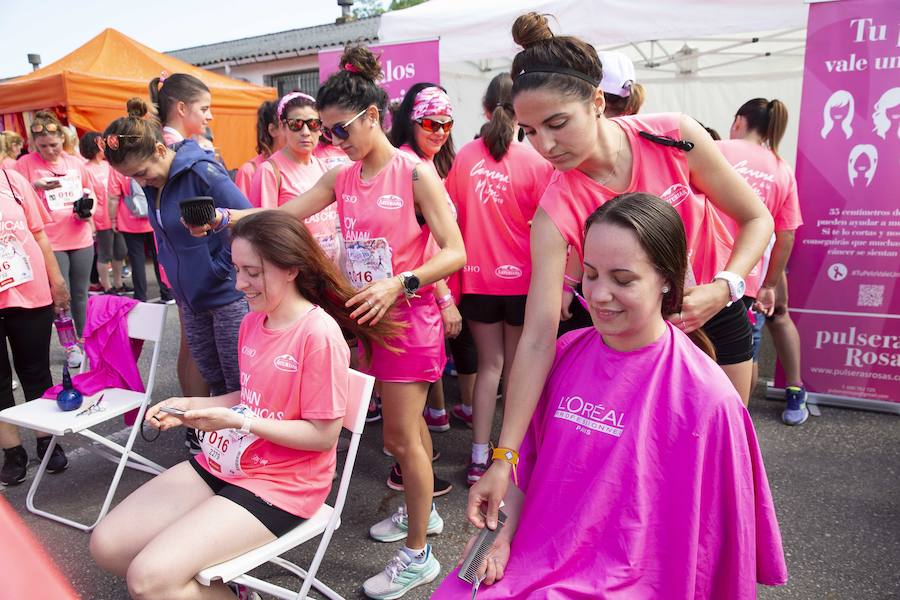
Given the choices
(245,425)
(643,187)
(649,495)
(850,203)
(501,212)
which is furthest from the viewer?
(850,203)

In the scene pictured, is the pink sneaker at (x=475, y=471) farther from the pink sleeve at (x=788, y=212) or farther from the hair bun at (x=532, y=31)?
the hair bun at (x=532, y=31)

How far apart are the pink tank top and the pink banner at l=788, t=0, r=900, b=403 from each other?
2980 millimetres

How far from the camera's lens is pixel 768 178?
12.0 ft

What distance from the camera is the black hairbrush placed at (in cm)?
254

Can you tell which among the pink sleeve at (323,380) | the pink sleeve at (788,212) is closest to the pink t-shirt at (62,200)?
the pink sleeve at (323,380)

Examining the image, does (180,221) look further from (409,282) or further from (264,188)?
(409,282)

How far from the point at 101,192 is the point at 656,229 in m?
7.76

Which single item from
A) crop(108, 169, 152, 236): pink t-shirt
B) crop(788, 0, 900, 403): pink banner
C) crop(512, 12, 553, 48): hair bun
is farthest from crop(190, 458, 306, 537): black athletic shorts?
crop(108, 169, 152, 236): pink t-shirt

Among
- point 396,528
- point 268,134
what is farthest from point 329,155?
point 396,528

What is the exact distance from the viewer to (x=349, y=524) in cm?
306

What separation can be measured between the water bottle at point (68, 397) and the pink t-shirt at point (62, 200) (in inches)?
106

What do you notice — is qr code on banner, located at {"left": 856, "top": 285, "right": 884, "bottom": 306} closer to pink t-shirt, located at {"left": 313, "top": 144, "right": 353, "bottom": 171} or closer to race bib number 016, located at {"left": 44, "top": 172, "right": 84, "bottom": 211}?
pink t-shirt, located at {"left": 313, "top": 144, "right": 353, "bottom": 171}

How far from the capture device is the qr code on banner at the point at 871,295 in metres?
4.07

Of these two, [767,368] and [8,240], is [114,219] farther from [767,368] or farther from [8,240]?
[767,368]
